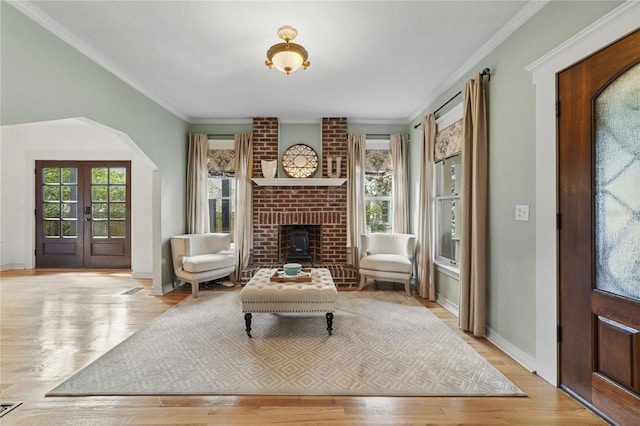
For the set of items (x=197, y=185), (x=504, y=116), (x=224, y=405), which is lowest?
(x=224, y=405)

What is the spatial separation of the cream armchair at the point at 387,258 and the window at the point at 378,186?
58cm

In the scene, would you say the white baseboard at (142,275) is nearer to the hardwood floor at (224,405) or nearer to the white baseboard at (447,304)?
the hardwood floor at (224,405)

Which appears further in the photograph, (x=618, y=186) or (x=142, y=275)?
(x=142, y=275)

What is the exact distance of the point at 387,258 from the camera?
4.35 metres

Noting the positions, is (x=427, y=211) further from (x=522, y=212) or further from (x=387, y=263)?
(x=522, y=212)

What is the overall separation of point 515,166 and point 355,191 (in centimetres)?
281

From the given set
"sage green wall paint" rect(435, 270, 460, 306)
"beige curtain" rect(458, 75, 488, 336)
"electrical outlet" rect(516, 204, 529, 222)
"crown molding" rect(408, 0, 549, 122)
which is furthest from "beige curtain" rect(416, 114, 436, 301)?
"electrical outlet" rect(516, 204, 529, 222)

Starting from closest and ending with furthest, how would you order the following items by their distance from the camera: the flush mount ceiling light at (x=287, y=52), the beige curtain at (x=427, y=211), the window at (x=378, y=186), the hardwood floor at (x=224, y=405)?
the hardwood floor at (x=224, y=405), the flush mount ceiling light at (x=287, y=52), the beige curtain at (x=427, y=211), the window at (x=378, y=186)

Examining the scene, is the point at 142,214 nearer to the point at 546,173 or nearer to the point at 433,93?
the point at 433,93

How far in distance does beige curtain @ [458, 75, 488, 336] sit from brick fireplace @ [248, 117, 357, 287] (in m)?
2.42

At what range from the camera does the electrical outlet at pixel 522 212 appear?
2289 millimetres

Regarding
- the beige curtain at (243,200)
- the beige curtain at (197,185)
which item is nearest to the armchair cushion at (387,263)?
the beige curtain at (243,200)

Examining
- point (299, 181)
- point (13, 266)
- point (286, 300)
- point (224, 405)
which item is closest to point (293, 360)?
point (286, 300)

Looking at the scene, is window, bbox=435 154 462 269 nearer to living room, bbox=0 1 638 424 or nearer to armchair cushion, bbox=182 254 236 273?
living room, bbox=0 1 638 424
